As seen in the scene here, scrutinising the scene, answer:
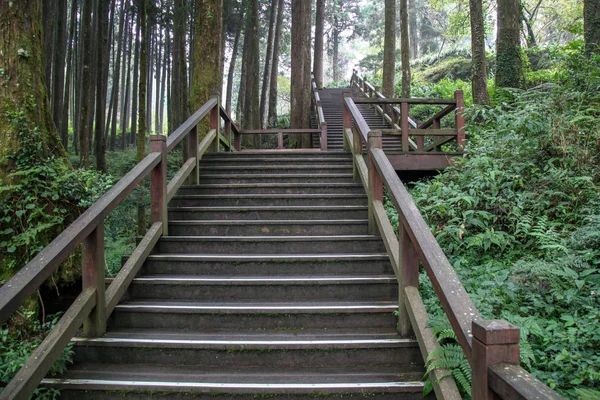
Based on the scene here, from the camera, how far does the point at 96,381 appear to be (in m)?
2.60

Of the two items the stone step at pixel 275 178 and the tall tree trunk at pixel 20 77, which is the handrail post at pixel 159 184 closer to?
the tall tree trunk at pixel 20 77

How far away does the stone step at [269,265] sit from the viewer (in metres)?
3.71

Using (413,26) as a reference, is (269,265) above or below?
below

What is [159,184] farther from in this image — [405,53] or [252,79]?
[405,53]

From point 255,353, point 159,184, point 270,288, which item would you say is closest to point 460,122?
point 270,288

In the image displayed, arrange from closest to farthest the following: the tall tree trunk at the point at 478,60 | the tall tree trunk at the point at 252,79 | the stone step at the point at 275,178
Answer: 1. the stone step at the point at 275,178
2. the tall tree trunk at the point at 478,60
3. the tall tree trunk at the point at 252,79

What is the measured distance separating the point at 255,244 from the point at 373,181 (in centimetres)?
137

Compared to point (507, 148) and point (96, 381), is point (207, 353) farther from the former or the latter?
point (507, 148)

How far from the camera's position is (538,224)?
3.78 meters

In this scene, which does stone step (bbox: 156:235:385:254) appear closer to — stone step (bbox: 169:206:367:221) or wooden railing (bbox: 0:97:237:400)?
wooden railing (bbox: 0:97:237:400)

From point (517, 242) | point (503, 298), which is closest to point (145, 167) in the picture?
point (503, 298)

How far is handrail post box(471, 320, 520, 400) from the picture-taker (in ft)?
5.31

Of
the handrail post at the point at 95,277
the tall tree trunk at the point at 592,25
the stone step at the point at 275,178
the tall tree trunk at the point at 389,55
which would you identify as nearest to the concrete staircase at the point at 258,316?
the handrail post at the point at 95,277

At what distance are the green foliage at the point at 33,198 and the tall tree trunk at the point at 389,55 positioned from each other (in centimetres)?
1299
